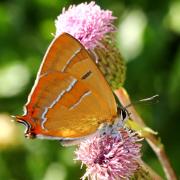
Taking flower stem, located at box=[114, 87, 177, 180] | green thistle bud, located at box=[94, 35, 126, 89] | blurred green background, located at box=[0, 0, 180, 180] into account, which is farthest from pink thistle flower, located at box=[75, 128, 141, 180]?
blurred green background, located at box=[0, 0, 180, 180]

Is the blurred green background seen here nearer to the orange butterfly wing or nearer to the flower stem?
the flower stem

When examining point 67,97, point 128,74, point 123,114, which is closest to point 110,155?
point 123,114

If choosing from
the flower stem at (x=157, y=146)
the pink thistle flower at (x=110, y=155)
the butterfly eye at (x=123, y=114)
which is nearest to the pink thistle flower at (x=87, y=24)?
the flower stem at (x=157, y=146)

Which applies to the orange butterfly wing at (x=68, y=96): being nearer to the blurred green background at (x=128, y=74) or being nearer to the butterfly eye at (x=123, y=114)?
the butterfly eye at (x=123, y=114)

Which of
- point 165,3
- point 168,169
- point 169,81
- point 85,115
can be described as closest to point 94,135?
point 85,115

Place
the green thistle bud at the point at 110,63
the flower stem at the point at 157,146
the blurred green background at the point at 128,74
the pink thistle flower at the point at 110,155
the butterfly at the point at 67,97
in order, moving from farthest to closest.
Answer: the blurred green background at the point at 128,74 < the green thistle bud at the point at 110,63 < the flower stem at the point at 157,146 < the pink thistle flower at the point at 110,155 < the butterfly at the point at 67,97

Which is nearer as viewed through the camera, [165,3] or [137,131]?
[137,131]

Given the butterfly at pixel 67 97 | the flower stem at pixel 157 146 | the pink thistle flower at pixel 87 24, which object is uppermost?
the pink thistle flower at pixel 87 24

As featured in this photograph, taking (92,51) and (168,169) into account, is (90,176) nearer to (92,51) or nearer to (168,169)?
(168,169)
